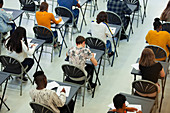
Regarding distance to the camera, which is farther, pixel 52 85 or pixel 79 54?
pixel 79 54

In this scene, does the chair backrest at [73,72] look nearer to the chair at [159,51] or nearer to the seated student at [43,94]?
the seated student at [43,94]

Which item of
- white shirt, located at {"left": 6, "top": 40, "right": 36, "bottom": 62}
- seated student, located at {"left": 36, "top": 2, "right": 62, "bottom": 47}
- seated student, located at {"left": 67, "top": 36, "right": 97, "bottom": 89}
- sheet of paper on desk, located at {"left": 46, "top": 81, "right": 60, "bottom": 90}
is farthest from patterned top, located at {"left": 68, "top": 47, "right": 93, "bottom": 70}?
seated student, located at {"left": 36, "top": 2, "right": 62, "bottom": 47}

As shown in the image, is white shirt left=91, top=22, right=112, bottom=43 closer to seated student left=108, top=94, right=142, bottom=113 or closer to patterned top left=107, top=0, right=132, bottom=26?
patterned top left=107, top=0, right=132, bottom=26

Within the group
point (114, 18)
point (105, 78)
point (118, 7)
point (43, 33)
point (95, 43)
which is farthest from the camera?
point (118, 7)

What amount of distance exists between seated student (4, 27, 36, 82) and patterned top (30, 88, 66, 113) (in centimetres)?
155

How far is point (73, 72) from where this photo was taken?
5402 mm

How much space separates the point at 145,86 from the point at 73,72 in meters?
1.24

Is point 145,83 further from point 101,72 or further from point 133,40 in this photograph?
point 133,40

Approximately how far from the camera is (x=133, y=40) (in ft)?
26.9

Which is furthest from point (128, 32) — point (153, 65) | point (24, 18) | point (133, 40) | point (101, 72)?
point (153, 65)

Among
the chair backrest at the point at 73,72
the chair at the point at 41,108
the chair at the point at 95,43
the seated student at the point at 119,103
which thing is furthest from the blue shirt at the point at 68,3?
the seated student at the point at 119,103

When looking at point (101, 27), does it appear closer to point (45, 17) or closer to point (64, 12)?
point (45, 17)

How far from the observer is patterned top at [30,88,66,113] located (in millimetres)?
4344

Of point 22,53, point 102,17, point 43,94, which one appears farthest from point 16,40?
point 102,17
